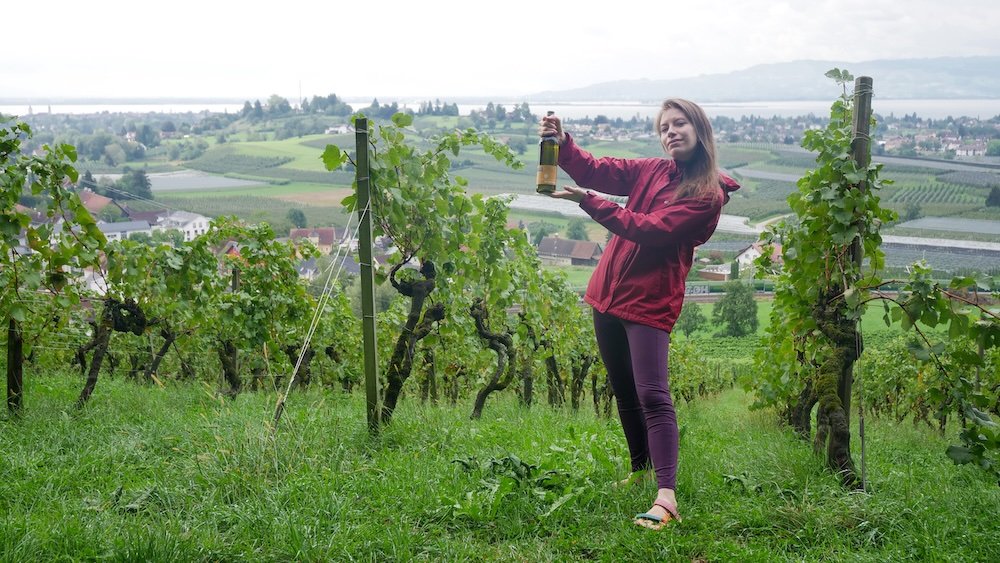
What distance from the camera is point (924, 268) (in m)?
3.83

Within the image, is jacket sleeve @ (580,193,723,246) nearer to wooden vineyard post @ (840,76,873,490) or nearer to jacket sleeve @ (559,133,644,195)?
jacket sleeve @ (559,133,644,195)

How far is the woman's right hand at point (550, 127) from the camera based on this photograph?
3.73m

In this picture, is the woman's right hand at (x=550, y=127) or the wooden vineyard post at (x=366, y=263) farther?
the wooden vineyard post at (x=366, y=263)

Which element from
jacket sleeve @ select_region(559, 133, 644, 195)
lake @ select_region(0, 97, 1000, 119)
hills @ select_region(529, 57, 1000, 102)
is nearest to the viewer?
jacket sleeve @ select_region(559, 133, 644, 195)

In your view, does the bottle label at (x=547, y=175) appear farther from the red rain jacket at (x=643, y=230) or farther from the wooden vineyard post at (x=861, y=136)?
the wooden vineyard post at (x=861, y=136)

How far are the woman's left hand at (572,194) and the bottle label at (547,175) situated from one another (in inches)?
2.3

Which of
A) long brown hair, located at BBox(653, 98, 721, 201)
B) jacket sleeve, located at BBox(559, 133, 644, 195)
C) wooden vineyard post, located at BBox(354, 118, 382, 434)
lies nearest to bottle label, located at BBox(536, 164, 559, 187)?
jacket sleeve, located at BBox(559, 133, 644, 195)

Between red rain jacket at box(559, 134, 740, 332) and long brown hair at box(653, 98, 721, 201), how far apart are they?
0.04m

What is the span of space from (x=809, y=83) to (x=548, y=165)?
1426 cm

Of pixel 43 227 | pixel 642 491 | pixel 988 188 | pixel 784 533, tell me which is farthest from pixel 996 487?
pixel 988 188

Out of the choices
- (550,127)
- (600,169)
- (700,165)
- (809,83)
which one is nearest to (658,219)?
(700,165)

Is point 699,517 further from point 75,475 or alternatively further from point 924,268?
point 75,475

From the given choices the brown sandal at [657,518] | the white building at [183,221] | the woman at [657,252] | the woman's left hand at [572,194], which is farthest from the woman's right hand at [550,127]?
the white building at [183,221]

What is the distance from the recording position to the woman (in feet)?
11.8
